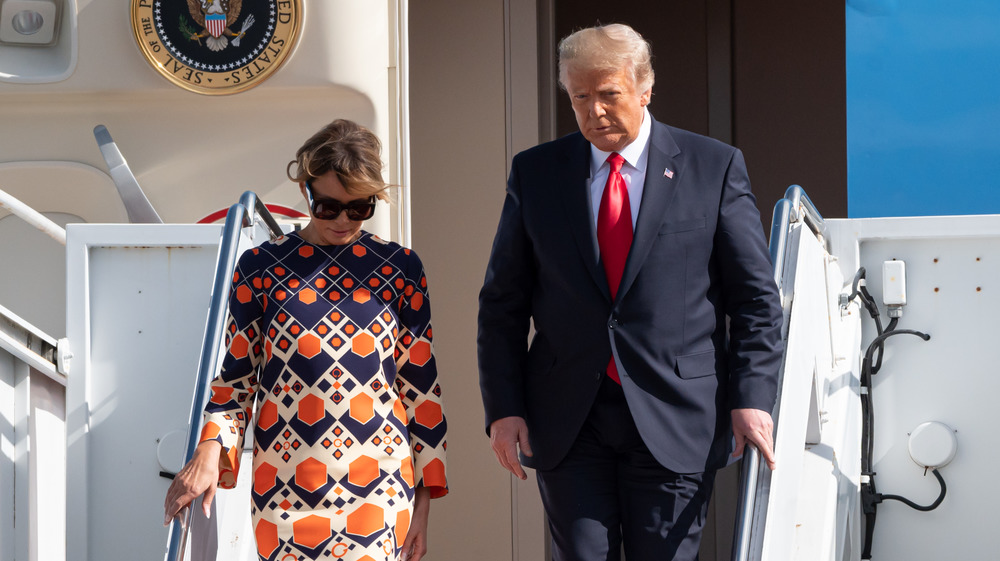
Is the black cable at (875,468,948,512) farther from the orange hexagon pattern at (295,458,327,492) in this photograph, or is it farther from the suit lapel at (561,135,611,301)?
the orange hexagon pattern at (295,458,327,492)

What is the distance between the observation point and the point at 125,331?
345 centimetres

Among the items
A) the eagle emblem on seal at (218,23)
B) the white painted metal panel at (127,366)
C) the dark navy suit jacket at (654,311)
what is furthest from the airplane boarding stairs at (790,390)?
the eagle emblem on seal at (218,23)

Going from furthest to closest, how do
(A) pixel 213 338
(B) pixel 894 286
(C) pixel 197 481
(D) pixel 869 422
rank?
(B) pixel 894 286
(D) pixel 869 422
(A) pixel 213 338
(C) pixel 197 481

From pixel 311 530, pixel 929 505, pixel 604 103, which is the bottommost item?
pixel 929 505

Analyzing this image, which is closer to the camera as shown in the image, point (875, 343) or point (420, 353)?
point (420, 353)

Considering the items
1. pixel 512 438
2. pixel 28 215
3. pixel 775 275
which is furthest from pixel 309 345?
pixel 28 215

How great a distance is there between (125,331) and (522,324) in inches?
61.3

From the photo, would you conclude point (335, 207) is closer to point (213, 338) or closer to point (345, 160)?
point (345, 160)

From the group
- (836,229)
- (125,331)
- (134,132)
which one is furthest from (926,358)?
(134,132)

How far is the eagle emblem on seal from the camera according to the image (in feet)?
13.1

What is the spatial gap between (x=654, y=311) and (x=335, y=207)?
0.65 meters

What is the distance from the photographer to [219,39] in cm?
402

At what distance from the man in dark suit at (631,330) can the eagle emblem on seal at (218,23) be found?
2025 mm

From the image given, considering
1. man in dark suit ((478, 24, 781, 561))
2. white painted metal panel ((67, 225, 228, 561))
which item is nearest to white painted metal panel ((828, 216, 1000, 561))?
man in dark suit ((478, 24, 781, 561))
